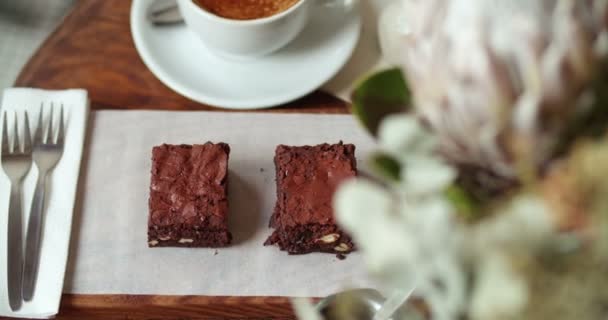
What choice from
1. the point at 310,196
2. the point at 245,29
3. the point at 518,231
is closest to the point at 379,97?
the point at 518,231

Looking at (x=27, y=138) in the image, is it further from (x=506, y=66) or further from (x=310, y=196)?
(x=506, y=66)

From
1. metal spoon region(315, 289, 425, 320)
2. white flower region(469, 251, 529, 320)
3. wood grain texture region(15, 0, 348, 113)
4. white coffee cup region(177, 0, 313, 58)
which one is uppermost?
white coffee cup region(177, 0, 313, 58)

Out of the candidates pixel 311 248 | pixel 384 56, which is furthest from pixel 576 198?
pixel 384 56

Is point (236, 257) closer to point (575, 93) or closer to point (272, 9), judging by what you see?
point (272, 9)

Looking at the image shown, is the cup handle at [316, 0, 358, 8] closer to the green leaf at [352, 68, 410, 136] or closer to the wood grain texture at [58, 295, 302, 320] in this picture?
the wood grain texture at [58, 295, 302, 320]

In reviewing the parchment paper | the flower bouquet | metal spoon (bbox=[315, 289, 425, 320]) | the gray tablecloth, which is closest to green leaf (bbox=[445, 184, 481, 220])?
the flower bouquet

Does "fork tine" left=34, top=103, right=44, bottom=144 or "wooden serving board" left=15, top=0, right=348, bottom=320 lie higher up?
"wooden serving board" left=15, top=0, right=348, bottom=320

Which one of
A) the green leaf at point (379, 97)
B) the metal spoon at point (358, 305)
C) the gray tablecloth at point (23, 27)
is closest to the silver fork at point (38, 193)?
the metal spoon at point (358, 305)
